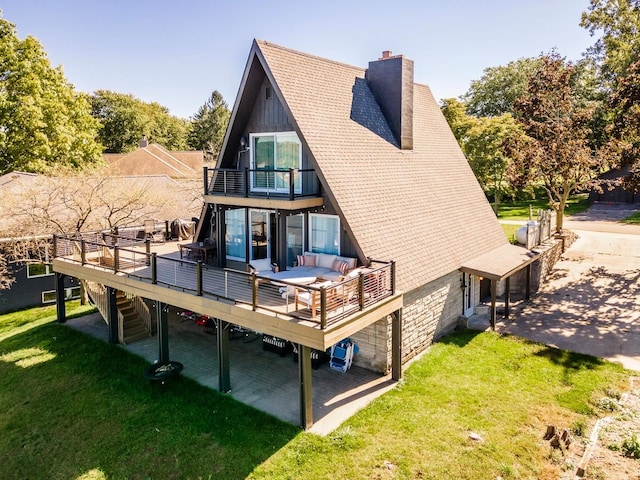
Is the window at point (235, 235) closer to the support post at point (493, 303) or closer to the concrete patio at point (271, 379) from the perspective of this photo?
the concrete patio at point (271, 379)

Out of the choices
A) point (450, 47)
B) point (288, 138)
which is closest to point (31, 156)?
point (288, 138)

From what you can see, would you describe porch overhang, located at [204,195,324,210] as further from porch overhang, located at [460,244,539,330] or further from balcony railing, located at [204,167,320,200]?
porch overhang, located at [460,244,539,330]

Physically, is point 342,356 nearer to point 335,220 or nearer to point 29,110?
point 335,220

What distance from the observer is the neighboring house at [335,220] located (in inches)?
493

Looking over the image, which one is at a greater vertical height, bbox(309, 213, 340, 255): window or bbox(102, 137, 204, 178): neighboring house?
bbox(102, 137, 204, 178): neighboring house

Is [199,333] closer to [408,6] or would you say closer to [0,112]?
[408,6]

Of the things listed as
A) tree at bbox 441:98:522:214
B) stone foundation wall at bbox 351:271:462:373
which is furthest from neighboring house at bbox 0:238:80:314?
tree at bbox 441:98:522:214

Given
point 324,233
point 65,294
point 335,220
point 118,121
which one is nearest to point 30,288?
point 65,294

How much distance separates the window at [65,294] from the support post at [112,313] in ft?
32.3

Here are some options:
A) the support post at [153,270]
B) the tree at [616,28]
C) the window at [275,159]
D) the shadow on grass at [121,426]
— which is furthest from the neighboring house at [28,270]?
the tree at [616,28]

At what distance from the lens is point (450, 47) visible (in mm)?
25078

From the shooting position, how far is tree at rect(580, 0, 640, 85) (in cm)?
3275

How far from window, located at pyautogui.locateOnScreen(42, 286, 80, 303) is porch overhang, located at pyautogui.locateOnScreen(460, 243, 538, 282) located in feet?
70.0

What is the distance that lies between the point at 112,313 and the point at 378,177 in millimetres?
11070
